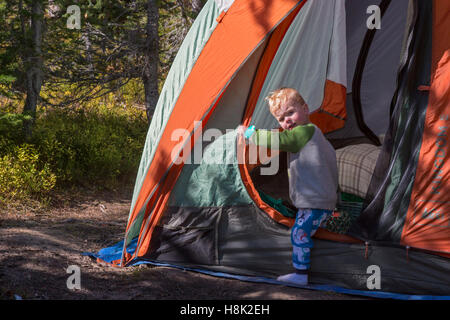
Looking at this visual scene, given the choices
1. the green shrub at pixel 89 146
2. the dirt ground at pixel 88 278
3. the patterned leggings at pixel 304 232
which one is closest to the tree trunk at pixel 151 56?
the green shrub at pixel 89 146

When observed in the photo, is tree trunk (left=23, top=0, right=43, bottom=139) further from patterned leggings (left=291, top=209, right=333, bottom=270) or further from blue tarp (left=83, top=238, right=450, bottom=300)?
patterned leggings (left=291, top=209, right=333, bottom=270)

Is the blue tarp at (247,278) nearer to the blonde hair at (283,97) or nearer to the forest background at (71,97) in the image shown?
the blonde hair at (283,97)

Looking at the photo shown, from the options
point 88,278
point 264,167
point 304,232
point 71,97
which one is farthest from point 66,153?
point 304,232

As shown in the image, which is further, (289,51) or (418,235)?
(289,51)

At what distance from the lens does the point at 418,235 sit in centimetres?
315

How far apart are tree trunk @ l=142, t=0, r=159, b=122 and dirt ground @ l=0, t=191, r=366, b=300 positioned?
383cm

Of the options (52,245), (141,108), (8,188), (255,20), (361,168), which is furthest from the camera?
(141,108)

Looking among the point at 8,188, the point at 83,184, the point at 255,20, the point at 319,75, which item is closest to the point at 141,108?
the point at 83,184

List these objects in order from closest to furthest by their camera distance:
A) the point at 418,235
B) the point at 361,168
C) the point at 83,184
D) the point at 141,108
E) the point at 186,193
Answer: the point at 418,235
the point at 186,193
the point at 361,168
the point at 83,184
the point at 141,108

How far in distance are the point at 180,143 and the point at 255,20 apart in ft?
3.58

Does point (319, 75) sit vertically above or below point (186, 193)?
above

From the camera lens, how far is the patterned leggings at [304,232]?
125 inches

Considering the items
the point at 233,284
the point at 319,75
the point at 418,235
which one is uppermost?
the point at 319,75

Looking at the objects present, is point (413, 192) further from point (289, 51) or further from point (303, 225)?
point (289, 51)
